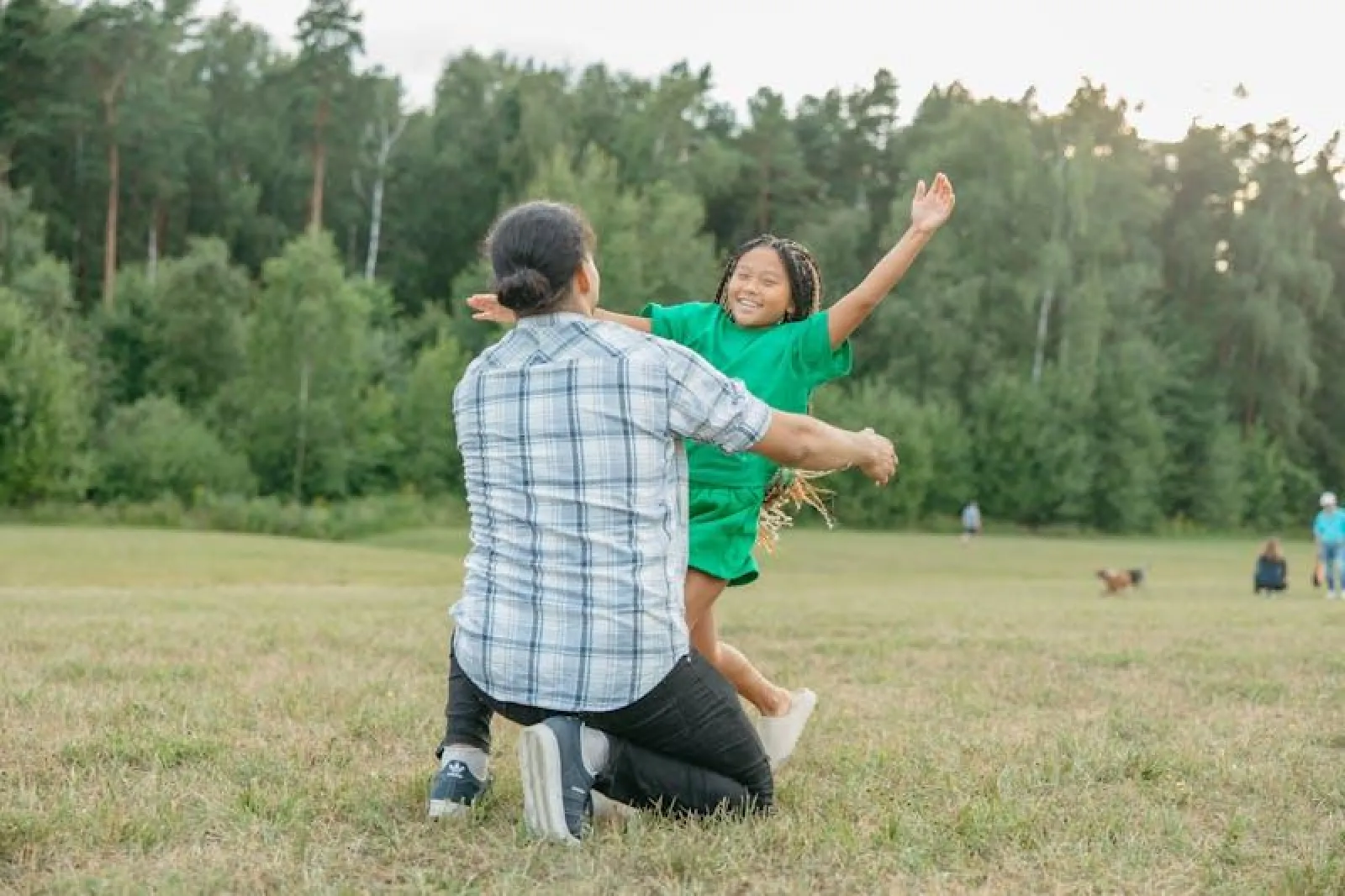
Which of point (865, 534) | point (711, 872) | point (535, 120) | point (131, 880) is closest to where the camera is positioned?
point (131, 880)

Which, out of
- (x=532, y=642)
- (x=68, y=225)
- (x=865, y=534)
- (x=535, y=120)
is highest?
(x=535, y=120)

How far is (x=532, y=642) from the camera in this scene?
4.19 m

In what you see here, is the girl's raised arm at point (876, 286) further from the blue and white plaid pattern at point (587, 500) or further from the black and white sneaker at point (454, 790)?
the black and white sneaker at point (454, 790)

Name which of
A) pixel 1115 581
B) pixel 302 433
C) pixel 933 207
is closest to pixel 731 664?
pixel 933 207

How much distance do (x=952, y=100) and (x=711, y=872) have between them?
68759mm

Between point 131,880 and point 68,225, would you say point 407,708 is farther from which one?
point 68,225

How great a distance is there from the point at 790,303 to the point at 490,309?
43.7 inches

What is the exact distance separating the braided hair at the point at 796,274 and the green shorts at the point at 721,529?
72 cm

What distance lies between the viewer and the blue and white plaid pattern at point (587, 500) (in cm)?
417

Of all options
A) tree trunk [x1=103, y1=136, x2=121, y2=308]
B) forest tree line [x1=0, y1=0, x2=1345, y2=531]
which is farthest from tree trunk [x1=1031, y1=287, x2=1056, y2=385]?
tree trunk [x1=103, y1=136, x2=121, y2=308]

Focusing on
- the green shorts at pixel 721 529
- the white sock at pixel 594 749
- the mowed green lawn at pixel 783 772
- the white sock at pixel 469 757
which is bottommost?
the mowed green lawn at pixel 783 772

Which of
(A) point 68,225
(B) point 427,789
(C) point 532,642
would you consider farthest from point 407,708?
(A) point 68,225

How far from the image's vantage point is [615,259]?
5588 cm

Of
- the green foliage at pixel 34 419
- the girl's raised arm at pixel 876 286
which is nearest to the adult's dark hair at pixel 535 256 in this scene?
the girl's raised arm at pixel 876 286
